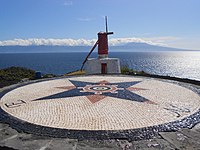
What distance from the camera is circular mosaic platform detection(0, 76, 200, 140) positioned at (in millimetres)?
4250

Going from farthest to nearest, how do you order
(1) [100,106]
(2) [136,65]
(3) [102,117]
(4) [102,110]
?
1. (2) [136,65]
2. (1) [100,106]
3. (4) [102,110]
4. (3) [102,117]

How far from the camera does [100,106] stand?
17.8 feet

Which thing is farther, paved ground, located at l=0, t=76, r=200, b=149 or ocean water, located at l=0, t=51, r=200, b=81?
ocean water, located at l=0, t=51, r=200, b=81

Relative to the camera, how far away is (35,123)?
4266 millimetres

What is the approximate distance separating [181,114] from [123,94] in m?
2.19

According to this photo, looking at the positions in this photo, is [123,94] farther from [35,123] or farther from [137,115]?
[35,123]

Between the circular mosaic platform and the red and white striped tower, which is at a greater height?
the red and white striped tower

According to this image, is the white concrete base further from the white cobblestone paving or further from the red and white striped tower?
the white cobblestone paving

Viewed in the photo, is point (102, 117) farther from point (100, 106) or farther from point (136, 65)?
point (136, 65)

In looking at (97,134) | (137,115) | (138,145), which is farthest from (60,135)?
(137,115)

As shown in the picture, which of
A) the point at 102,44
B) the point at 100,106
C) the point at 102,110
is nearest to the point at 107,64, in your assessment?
the point at 102,44

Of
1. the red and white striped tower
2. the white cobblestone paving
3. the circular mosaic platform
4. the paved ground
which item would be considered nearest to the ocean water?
the red and white striped tower

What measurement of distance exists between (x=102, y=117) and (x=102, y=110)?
49 centimetres

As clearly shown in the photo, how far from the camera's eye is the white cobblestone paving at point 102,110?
4.27 m
